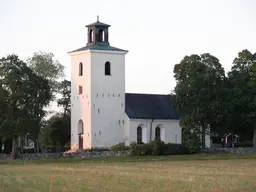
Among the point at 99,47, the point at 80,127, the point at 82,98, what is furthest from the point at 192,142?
the point at 99,47

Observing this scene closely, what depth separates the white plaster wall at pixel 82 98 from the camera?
7669 cm

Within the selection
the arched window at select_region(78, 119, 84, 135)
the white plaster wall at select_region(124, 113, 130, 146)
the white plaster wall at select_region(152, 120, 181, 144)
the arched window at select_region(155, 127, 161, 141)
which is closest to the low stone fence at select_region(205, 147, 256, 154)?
the white plaster wall at select_region(152, 120, 181, 144)

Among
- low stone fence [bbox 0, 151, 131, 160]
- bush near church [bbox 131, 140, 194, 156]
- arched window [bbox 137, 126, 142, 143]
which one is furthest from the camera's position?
arched window [bbox 137, 126, 142, 143]

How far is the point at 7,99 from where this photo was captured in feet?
227

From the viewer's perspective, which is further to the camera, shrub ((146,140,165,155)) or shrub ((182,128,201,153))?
shrub ((182,128,201,153))

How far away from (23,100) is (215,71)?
53.6ft

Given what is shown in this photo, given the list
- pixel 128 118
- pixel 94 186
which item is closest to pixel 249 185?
pixel 94 186

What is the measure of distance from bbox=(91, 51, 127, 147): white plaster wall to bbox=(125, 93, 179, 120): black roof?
3.94ft

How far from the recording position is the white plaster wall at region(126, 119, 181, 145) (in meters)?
77.6

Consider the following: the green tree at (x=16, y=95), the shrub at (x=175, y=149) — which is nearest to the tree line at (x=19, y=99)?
the green tree at (x=16, y=95)

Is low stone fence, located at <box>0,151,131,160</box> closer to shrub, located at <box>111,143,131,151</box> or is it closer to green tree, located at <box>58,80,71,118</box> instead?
shrub, located at <box>111,143,131,151</box>

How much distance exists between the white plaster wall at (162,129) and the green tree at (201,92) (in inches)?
221

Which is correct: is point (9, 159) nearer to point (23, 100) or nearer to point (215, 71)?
point (23, 100)

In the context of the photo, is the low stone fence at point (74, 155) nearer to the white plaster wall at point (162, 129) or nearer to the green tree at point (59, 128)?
the white plaster wall at point (162, 129)
